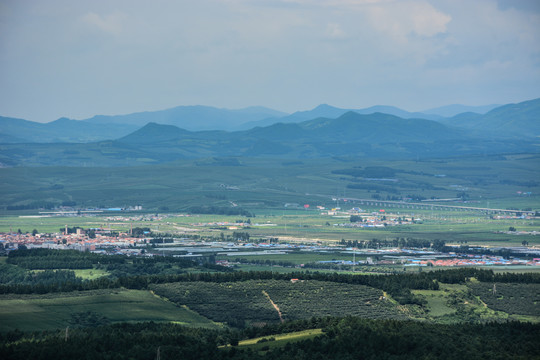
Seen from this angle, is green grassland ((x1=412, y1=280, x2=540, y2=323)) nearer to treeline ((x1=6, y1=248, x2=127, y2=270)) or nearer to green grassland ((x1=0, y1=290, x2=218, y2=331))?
green grassland ((x1=0, y1=290, x2=218, y2=331))

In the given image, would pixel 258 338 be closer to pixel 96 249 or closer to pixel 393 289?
pixel 393 289

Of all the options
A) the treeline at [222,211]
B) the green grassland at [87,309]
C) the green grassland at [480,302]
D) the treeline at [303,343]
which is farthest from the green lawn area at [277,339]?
the treeline at [222,211]

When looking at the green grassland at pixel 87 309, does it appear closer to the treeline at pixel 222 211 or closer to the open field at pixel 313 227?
the open field at pixel 313 227

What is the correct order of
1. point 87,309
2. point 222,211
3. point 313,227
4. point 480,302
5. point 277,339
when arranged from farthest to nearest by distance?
1. point 222,211
2. point 313,227
3. point 480,302
4. point 87,309
5. point 277,339

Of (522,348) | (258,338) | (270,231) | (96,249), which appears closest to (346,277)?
(258,338)

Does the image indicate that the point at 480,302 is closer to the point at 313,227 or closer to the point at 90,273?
the point at 90,273

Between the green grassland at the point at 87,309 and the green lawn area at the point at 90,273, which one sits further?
the green lawn area at the point at 90,273

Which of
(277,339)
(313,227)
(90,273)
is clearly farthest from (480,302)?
(313,227)
